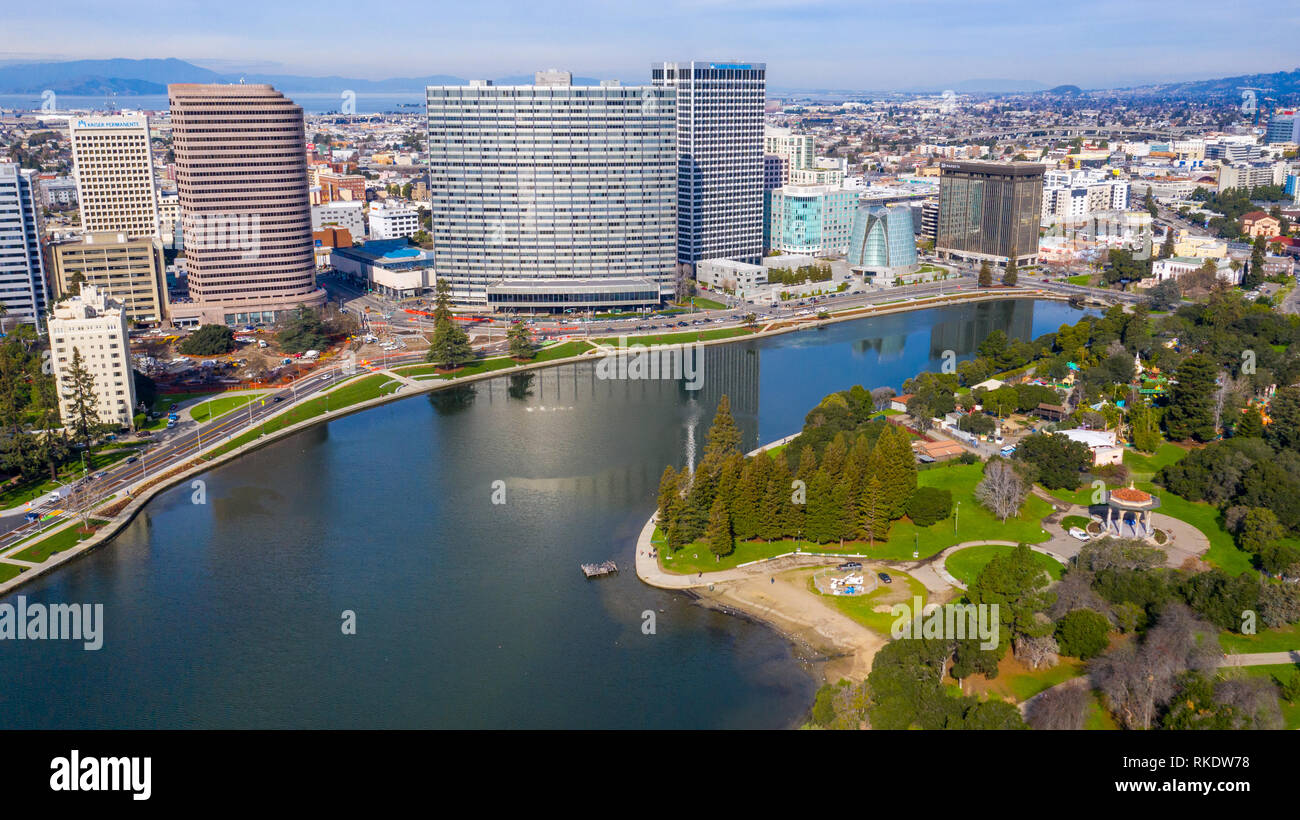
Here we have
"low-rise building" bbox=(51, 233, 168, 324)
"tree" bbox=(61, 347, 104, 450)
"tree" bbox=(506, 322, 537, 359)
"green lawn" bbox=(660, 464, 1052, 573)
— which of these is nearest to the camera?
"green lawn" bbox=(660, 464, 1052, 573)

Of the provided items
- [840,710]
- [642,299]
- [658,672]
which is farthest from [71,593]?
[642,299]

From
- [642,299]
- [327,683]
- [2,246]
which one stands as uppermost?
[2,246]

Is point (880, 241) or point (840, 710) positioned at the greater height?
point (880, 241)

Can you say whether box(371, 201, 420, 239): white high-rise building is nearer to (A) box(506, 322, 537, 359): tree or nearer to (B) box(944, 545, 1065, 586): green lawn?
(A) box(506, 322, 537, 359): tree

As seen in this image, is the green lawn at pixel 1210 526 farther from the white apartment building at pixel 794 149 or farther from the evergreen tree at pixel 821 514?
the white apartment building at pixel 794 149

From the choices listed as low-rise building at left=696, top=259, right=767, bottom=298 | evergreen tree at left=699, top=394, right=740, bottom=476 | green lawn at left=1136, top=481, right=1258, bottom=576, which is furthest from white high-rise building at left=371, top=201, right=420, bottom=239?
green lawn at left=1136, top=481, right=1258, bottom=576

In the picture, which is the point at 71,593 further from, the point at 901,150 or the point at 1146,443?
the point at 901,150

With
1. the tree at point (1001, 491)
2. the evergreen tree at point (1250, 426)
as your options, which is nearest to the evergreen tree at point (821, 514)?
the tree at point (1001, 491)
